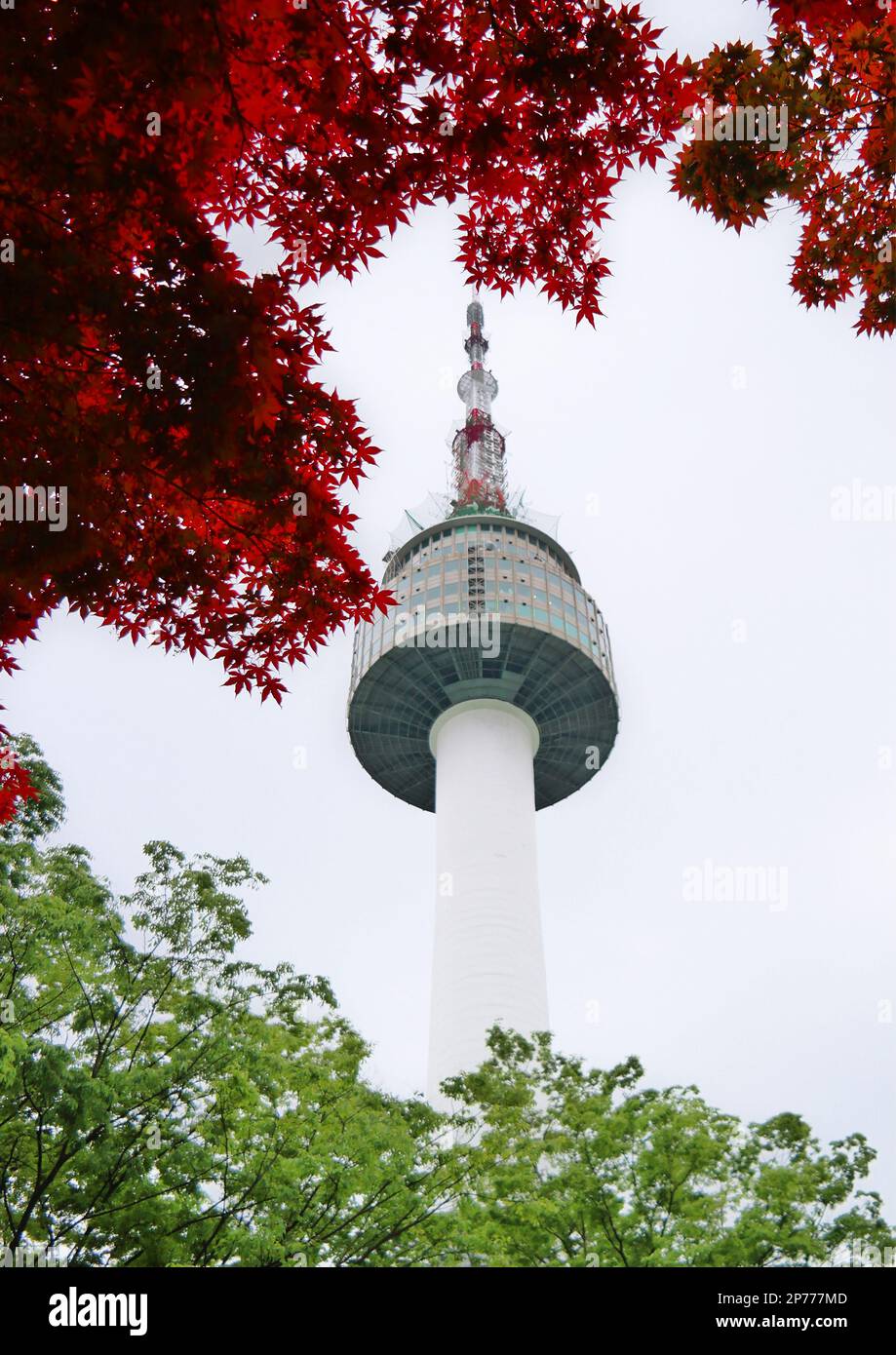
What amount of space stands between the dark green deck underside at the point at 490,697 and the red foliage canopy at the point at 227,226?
39.7 meters

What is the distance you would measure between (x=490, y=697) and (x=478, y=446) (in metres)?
18.4

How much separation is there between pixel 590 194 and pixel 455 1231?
13.8 metres

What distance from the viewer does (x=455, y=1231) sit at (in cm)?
1495

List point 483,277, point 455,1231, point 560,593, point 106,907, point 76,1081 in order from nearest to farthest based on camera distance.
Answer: point 483,277 < point 76,1081 < point 106,907 < point 455,1231 < point 560,593

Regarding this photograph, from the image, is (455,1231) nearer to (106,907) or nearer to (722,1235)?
(722,1235)

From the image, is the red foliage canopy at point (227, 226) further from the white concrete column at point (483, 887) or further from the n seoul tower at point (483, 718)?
the n seoul tower at point (483, 718)

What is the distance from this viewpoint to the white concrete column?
38750 mm

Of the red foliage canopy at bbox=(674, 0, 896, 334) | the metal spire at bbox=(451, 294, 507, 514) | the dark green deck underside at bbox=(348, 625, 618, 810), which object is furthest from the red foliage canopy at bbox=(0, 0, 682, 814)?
the metal spire at bbox=(451, 294, 507, 514)

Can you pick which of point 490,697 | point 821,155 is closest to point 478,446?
point 490,697

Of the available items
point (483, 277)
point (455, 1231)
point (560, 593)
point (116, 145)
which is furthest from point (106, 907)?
point (560, 593)

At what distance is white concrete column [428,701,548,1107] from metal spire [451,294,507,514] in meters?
13.7

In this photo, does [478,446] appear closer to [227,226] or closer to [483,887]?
[483,887]

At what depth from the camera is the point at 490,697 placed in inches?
1912

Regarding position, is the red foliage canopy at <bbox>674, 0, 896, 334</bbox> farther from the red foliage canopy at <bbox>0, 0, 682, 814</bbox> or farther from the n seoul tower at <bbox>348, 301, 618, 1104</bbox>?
the n seoul tower at <bbox>348, 301, 618, 1104</bbox>
